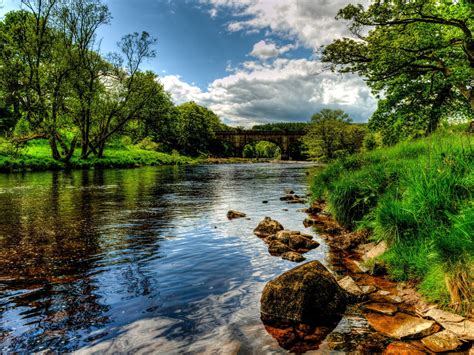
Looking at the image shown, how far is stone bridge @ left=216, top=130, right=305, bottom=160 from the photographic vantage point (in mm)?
102438

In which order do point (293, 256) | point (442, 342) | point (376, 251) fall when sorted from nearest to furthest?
point (442, 342), point (376, 251), point (293, 256)

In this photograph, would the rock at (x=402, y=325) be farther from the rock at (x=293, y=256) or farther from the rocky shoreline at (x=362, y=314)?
the rock at (x=293, y=256)

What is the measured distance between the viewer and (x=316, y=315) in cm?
453

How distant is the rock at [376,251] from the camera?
264 inches

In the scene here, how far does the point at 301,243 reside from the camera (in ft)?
Result: 26.6

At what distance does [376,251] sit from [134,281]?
5099 mm

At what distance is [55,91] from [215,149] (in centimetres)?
6585

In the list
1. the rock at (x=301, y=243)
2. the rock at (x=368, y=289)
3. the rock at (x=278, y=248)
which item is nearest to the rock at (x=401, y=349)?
the rock at (x=368, y=289)

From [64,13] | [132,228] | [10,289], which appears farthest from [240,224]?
[64,13]

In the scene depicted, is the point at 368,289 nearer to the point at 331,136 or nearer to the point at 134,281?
the point at 134,281

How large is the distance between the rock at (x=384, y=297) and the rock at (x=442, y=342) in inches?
44.2

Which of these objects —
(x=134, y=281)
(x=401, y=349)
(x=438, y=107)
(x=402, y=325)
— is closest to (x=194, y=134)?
(x=438, y=107)

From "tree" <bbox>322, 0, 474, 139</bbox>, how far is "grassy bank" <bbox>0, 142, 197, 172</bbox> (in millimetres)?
31616

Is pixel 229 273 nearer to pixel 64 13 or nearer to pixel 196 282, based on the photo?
pixel 196 282
